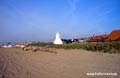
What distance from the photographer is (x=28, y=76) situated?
750 centimetres

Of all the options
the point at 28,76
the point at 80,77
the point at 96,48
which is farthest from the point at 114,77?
the point at 96,48

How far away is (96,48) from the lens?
79.4ft

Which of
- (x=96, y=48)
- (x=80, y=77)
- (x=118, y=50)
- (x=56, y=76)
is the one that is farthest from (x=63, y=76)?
(x=96, y=48)

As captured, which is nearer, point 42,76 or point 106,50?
point 42,76

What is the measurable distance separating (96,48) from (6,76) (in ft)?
60.9

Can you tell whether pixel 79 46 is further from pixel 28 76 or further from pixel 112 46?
pixel 28 76

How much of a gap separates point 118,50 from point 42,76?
1515cm

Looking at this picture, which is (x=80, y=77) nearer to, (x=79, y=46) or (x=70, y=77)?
(x=70, y=77)

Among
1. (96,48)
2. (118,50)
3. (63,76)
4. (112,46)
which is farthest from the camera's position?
(96,48)

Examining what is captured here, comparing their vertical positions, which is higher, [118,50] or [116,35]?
[116,35]

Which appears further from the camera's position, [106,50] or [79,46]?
[79,46]

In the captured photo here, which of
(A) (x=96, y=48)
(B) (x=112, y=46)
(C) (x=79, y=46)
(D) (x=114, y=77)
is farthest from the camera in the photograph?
(C) (x=79, y=46)

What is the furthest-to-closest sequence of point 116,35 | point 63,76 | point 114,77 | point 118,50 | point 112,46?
point 116,35 < point 112,46 < point 118,50 < point 63,76 < point 114,77

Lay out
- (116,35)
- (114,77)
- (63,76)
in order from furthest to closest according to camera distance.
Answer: (116,35) → (63,76) → (114,77)
